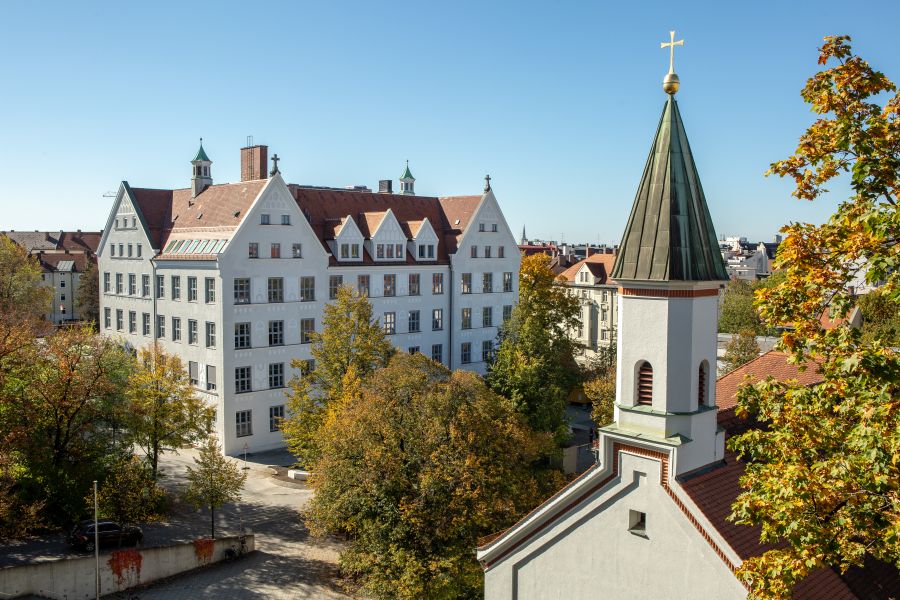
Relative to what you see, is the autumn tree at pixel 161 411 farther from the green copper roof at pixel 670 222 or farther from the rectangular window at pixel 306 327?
the green copper roof at pixel 670 222

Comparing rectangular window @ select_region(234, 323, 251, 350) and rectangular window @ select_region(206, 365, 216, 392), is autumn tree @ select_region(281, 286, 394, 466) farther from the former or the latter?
rectangular window @ select_region(206, 365, 216, 392)

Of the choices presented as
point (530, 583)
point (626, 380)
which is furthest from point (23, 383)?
point (626, 380)

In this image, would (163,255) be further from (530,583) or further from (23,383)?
(530,583)

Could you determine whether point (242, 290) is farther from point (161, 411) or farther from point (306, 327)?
point (161, 411)

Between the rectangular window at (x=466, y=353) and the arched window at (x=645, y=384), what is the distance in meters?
38.6

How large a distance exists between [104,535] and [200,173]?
95.1ft

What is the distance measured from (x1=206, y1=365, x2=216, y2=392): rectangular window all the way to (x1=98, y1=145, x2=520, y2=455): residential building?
0.41ft

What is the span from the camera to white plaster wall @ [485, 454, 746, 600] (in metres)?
14.8

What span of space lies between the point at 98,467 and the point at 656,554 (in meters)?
23.1

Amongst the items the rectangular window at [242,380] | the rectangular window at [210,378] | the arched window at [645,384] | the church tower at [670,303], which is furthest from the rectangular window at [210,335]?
the arched window at [645,384]

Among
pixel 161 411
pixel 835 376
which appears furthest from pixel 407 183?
pixel 835 376

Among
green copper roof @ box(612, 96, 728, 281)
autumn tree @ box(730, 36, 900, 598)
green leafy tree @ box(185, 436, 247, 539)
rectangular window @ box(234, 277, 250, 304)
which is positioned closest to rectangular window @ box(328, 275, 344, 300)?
rectangular window @ box(234, 277, 250, 304)

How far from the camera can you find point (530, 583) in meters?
17.4

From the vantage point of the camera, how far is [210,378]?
43188 millimetres
